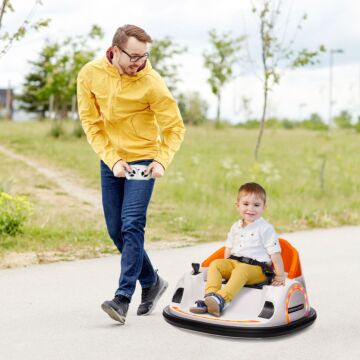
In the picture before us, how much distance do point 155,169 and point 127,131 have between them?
0.32 metres

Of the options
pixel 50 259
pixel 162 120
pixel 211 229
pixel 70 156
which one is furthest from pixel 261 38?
pixel 162 120

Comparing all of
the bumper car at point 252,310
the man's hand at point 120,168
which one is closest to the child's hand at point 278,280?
the bumper car at point 252,310

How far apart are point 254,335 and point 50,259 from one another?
336 cm

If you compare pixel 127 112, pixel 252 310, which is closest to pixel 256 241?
pixel 252 310

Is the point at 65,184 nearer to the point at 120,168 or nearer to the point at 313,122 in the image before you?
the point at 120,168

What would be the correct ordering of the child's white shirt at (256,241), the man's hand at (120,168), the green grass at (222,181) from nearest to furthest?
the man's hand at (120,168), the child's white shirt at (256,241), the green grass at (222,181)

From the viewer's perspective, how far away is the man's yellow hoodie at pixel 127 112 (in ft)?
15.5

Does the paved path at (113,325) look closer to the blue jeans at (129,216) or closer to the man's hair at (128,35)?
the blue jeans at (129,216)

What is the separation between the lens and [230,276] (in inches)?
192

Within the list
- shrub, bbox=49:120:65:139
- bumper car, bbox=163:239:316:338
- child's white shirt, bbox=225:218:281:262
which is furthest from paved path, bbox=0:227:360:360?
shrub, bbox=49:120:65:139

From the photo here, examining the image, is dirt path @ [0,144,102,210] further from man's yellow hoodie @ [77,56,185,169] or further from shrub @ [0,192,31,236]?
man's yellow hoodie @ [77,56,185,169]

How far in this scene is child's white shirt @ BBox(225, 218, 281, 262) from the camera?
4.91 meters

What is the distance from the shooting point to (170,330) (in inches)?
185

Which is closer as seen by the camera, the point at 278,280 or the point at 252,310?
the point at 252,310
